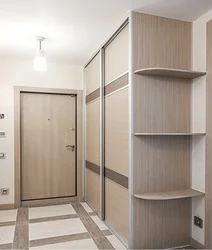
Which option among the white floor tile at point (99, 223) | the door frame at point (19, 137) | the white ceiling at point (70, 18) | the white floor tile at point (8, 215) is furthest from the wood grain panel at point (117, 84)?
the white floor tile at point (8, 215)

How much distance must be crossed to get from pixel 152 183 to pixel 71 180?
219 centimetres

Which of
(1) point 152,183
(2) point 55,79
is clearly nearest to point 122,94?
(1) point 152,183

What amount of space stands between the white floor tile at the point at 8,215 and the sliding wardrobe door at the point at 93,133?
46.5 inches

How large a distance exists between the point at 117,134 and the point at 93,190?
1.35 meters

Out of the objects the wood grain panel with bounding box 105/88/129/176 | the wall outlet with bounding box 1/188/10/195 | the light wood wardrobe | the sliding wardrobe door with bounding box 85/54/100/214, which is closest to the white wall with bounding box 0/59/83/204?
the wall outlet with bounding box 1/188/10/195

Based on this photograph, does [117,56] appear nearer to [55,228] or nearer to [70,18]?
[70,18]

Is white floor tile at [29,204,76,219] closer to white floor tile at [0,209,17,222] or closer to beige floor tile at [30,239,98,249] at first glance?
white floor tile at [0,209,17,222]

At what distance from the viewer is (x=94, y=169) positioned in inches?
143

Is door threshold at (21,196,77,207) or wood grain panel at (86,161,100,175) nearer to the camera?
wood grain panel at (86,161,100,175)

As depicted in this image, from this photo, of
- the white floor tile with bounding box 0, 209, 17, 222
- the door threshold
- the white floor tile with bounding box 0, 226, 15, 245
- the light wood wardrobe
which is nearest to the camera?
the light wood wardrobe

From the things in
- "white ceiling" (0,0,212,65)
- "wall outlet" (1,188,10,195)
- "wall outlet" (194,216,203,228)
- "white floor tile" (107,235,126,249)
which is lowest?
"white floor tile" (107,235,126,249)

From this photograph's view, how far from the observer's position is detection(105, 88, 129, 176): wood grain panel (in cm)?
255

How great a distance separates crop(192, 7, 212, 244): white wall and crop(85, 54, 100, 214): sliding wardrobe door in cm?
139

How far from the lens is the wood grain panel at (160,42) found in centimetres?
243
